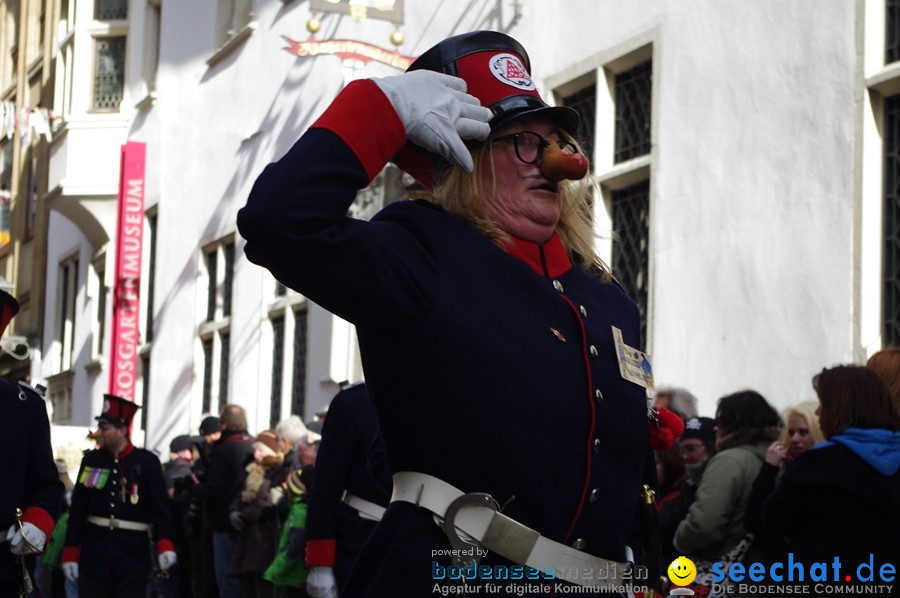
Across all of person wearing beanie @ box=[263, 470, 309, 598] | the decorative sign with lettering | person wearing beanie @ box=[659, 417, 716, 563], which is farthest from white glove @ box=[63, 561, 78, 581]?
the decorative sign with lettering

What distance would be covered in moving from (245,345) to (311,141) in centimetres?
1806

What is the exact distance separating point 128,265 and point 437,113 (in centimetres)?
2301

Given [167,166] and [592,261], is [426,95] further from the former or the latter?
[167,166]

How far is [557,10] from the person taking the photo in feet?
46.4

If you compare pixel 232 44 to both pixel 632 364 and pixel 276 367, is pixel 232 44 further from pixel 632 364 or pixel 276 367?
pixel 632 364

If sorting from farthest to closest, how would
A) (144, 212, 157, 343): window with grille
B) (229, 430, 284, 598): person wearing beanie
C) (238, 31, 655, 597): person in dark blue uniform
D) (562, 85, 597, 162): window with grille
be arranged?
(144, 212, 157, 343): window with grille < (562, 85, 597, 162): window with grille < (229, 430, 284, 598): person wearing beanie < (238, 31, 655, 597): person in dark blue uniform

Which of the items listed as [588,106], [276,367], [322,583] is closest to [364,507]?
[322,583]

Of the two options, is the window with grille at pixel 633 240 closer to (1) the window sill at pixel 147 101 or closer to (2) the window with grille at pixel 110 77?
(1) the window sill at pixel 147 101

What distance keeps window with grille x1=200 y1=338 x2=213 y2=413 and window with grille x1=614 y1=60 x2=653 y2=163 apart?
36.3 ft

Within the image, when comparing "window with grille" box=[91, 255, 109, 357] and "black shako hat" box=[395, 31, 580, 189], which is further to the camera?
"window with grille" box=[91, 255, 109, 357]

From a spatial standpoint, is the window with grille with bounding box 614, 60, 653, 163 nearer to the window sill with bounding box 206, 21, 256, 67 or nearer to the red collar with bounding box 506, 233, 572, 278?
the red collar with bounding box 506, 233, 572, 278

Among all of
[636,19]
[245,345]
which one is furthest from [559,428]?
[245,345]

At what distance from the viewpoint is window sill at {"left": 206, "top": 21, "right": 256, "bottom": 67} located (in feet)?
72.1

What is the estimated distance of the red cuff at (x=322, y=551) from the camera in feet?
27.3
